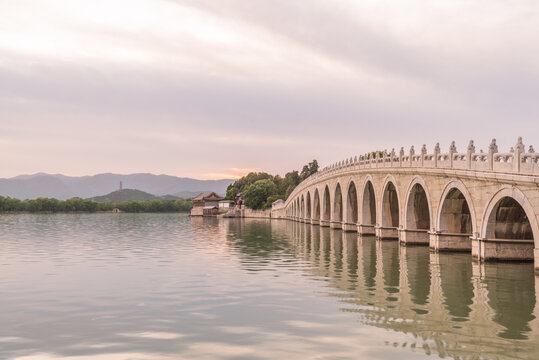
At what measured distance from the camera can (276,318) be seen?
533 inches

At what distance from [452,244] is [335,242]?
1084cm

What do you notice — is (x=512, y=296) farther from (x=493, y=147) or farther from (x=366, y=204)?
(x=366, y=204)

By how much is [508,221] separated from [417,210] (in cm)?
1001

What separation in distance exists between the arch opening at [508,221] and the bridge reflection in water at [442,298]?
5.21 ft

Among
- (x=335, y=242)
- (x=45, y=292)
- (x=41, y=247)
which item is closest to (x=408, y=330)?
(x=45, y=292)

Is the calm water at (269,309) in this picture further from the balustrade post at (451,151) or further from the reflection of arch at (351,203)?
the reflection of arch at (351,203)

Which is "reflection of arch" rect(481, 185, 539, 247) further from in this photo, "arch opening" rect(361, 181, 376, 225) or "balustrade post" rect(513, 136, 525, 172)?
"arch opening" rect(361, 181, 376, 225)

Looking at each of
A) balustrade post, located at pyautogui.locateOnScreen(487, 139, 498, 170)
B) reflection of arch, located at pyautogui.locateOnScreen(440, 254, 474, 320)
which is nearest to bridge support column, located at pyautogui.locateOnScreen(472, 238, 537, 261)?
reflection of arch, located at pyautogui.locateOnScreen(440, 254, 474, 320)

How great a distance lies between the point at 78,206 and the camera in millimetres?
152250

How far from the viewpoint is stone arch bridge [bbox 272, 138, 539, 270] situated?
21.0 meters

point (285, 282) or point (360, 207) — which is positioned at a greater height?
point (360, 207)

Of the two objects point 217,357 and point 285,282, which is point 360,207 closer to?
point 285,282

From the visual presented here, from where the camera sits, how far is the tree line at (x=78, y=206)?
143500mm

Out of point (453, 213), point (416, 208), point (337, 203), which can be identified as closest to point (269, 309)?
point (453, 213)
